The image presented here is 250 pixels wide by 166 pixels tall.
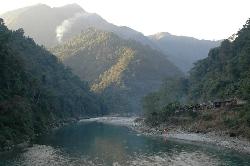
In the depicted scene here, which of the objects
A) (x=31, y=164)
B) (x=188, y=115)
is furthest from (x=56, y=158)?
(x=188, y=115)

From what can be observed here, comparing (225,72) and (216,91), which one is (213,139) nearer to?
(216,91)

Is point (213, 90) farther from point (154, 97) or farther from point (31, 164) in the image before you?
point (31, 164)

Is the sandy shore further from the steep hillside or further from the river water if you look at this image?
the steep hillside

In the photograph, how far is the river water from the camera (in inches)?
2130

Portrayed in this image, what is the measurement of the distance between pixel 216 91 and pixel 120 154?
65711 millimetres

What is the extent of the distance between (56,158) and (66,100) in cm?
11079

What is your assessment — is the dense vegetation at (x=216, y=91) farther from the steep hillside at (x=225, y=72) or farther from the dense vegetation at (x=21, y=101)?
the dense vegetation at (x=21, y=101)

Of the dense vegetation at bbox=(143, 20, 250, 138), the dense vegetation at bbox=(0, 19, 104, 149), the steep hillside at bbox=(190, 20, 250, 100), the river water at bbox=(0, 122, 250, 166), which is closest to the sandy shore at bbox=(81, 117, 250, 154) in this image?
the dense vegetation at bbox=(143, 20, 250, 138)

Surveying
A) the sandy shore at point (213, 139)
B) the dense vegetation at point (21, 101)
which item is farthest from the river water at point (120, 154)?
the dense vegetation at point (21, 101)

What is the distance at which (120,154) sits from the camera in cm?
6228

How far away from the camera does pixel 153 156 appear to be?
198 ft

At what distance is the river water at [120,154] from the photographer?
2130 inches

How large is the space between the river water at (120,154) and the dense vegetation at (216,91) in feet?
47.6

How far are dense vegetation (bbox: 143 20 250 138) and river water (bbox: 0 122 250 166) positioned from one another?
47.6ft
